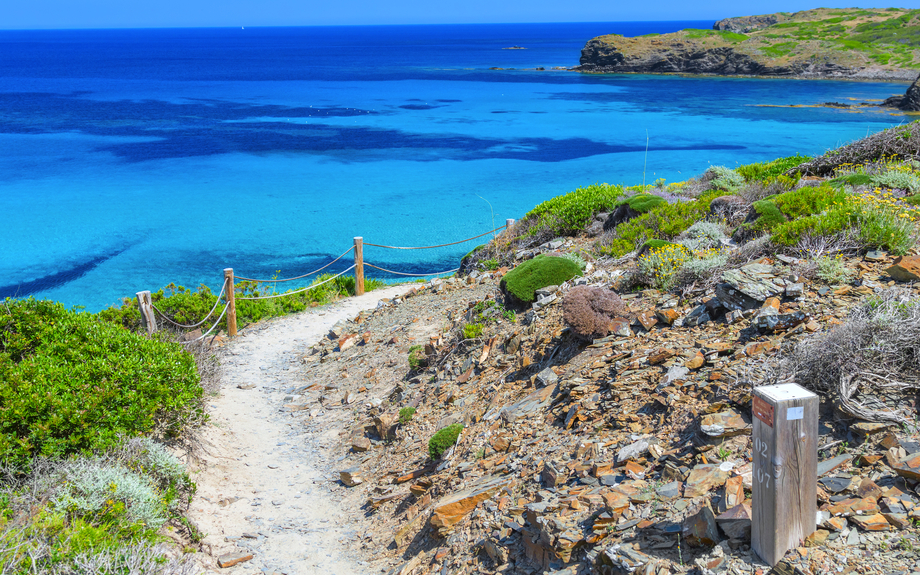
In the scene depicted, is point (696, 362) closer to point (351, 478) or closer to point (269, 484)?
point (351, 478)

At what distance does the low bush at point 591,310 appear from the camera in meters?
6.86

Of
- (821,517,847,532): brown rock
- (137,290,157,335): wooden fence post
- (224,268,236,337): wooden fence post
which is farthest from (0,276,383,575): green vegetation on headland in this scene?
(821,517,847,532): brown rock

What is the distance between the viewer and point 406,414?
7.87 m

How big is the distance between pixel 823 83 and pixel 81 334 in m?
79.1

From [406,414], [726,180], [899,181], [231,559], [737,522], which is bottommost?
[231,559]

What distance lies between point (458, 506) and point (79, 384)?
151 inches

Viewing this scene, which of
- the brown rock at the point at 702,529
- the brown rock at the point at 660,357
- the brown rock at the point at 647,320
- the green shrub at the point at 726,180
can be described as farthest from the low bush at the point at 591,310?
the green shrub at the point at 726,180

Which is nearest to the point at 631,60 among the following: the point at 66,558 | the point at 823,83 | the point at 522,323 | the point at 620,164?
the point at 823,83

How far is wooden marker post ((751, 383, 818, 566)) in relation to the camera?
3.11m

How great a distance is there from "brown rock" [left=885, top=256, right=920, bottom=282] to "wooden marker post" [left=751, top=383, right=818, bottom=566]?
Answer: 3.70m

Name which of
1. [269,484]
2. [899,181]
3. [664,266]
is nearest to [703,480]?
[664,266]

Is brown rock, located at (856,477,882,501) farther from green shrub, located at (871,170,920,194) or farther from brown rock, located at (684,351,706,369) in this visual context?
green shrub, located at (871,170,920,194)

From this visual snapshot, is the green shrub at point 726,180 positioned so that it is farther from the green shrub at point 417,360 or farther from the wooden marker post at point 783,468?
the wooden marker post at point 783,468

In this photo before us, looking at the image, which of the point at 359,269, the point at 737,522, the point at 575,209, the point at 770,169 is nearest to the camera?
the point at 737,522
